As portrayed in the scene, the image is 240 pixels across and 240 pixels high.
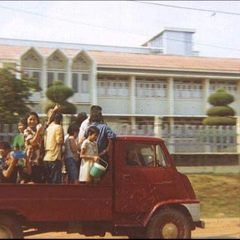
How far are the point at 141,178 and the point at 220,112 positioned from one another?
16.3 metres

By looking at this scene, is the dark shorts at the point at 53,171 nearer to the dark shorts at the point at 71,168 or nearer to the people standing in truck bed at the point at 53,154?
the people standing in truck bed at the point at 53,154

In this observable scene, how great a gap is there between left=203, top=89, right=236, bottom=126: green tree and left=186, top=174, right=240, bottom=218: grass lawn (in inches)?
295

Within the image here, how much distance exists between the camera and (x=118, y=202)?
6656 mm

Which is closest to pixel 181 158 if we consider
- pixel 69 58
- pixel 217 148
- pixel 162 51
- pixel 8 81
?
pixel 217 148

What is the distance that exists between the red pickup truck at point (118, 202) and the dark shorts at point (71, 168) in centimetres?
29

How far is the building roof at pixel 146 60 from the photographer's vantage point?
28.0m

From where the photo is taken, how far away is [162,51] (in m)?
38.4

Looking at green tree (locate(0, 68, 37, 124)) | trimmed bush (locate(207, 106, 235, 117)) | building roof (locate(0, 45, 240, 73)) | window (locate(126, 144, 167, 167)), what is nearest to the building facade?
building roof (locate(0, 45, 240, 73))

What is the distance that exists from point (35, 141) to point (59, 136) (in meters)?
0.34

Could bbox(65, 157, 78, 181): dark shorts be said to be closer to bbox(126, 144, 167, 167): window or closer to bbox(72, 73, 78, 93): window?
bbox(126, 144, 167, 167): window

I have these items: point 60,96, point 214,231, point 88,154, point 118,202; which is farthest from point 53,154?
point 60,96

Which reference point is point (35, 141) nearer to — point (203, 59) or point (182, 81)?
point (182, 81)

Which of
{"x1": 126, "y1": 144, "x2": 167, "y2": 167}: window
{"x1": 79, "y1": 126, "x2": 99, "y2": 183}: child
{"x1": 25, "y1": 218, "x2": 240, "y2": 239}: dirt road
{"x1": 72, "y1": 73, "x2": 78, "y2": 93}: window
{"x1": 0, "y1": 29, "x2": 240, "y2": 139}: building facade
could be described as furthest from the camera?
{"x1": 72, "y1": 73, "x2": 78, "y2": 93}: window

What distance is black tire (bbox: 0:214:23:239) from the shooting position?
6305mm
